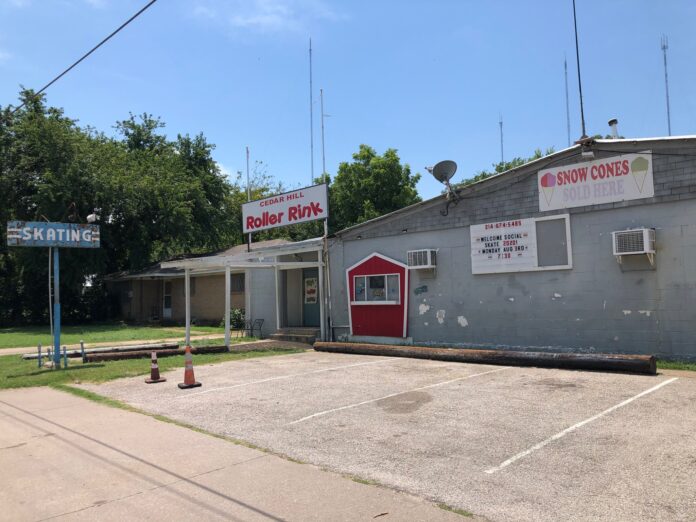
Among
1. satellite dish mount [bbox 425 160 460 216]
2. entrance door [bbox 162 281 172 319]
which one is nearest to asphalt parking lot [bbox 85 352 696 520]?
satellite dish mount [bbox 425 160 460 216]

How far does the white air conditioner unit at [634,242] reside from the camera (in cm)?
1126

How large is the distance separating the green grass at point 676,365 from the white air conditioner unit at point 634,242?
6.76ft

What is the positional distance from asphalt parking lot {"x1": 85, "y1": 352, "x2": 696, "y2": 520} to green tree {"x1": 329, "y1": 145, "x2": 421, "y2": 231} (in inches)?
949

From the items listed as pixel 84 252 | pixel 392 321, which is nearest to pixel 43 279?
pixel 84 252

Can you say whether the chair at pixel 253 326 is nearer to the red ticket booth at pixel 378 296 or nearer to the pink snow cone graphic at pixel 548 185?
the red ticket booth at pixel 378 296

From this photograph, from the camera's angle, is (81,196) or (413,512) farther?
(81,196)

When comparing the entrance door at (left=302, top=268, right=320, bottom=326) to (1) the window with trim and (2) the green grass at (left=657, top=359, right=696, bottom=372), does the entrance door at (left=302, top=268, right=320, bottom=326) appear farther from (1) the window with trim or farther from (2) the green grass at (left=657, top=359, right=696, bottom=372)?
(2) the green grass at (left=657, top=359, right=696, bottom=372)

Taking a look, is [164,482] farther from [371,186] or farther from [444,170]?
[371,186]

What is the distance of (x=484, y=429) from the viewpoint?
6809mm

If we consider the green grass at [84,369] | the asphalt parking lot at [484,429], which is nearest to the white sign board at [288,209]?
the green grass at [84,369]

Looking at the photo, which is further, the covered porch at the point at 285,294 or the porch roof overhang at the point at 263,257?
the covered porch at the point at 285,294

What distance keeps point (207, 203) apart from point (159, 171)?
4301 millimetres

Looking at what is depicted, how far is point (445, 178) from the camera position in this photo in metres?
15.2

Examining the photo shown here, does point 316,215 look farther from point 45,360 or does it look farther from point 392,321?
point 45,360
